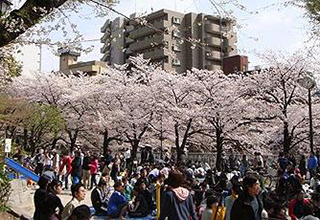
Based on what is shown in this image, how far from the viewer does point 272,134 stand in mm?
Answer: 25266

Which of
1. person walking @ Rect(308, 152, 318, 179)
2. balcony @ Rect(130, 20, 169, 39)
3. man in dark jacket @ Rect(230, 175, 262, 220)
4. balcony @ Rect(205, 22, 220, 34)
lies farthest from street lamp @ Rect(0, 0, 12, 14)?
balcony @ Rect(205, 22, 220, 34)

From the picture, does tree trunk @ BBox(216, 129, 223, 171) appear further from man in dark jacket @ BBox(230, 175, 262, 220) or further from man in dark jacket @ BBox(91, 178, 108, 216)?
man in dark jacket @ BBox(230, 175, 262, 220)

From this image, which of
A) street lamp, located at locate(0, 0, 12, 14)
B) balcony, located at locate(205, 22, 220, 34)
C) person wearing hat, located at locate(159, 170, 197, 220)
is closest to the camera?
person wearing hat, located at locate(159, 170, 197, 220)

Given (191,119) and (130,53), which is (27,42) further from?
(130,53)

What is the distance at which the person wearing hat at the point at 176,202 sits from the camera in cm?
439

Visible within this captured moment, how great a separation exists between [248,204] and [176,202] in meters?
0.81

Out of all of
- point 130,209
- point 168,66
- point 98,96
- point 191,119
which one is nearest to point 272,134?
point 191,119

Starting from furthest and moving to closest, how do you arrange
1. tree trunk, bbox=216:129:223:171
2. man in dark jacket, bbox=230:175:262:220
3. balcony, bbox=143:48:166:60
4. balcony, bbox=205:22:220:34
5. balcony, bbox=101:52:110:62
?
balcony, bbox=101:52:110:62 → balcony, bbox=205:22:220:34 → balcony, bbox=143:48:166:60 → tree trunk, bbox=216:129:223:171 → man in dark jacket, bbox=230:175:262:220

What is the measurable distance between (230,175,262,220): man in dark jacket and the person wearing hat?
0.60 metres

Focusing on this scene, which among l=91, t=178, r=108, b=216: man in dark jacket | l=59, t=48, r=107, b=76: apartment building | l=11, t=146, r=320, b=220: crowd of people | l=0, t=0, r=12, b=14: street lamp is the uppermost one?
l=59, t=48, r=107, b=76: apartment building

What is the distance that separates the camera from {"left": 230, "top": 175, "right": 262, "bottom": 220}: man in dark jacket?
402cm

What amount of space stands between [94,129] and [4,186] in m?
22.8

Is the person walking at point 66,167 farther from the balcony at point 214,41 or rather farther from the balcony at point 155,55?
the balcony at point 214,41

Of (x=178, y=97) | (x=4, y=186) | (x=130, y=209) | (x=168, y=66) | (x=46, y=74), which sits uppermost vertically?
(x=168, y=66)
